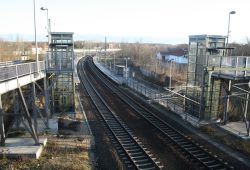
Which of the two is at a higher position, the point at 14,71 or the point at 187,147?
the point at 14,71

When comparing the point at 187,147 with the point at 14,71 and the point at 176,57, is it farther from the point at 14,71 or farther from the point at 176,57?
the point at 176,57

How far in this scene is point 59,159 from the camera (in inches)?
500

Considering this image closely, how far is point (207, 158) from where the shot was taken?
13.1m

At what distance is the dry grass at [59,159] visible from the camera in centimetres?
1188

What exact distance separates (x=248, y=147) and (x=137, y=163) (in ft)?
21.6

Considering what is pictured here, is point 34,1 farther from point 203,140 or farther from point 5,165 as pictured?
point 203,140

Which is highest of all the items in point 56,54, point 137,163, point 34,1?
point 34,1

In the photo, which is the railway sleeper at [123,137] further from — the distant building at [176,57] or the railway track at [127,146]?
the distant building at [176,57]

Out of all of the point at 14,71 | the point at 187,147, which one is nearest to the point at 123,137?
the point at 187,147

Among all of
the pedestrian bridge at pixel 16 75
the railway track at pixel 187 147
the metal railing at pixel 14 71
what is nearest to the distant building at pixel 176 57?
the railway track at pixel 187 147

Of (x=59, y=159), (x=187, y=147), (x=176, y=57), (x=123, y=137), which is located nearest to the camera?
(x=59, y=159)

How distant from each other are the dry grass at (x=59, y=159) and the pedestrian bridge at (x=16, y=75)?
11.6 feet

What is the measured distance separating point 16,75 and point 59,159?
4.97 metres

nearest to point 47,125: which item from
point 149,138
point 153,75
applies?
point 149,138
